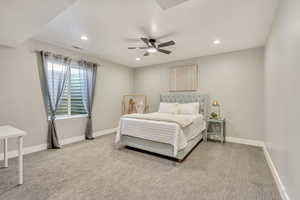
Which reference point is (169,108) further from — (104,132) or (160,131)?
(104,132)

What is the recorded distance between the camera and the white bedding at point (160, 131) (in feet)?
8.64

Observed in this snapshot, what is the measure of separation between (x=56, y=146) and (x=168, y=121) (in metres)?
2.90

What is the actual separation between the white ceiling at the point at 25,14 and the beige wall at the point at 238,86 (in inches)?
160

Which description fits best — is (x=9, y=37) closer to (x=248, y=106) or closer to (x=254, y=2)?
(x=254, y=2)

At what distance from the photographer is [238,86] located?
3979 millimetres

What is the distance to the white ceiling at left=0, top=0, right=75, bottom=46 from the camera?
1.55m

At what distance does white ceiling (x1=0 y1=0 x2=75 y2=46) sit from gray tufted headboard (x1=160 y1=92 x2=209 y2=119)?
3.93 m

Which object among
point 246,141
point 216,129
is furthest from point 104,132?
point 246,141

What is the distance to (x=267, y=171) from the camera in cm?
240

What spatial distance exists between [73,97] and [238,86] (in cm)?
490

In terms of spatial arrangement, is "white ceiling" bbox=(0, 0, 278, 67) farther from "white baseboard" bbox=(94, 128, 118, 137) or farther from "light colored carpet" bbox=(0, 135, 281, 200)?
"white baseboard" bbox=(94, 128, 118, 137)

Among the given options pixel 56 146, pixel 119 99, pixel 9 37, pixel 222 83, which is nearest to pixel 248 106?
pixel 222 83

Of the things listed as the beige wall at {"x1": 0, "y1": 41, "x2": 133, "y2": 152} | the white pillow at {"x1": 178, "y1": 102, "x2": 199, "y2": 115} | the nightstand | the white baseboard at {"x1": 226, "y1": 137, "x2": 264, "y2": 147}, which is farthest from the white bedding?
the beige wall at {"x1": 0, "y1": 41, "x2": 133, "y2": 152}

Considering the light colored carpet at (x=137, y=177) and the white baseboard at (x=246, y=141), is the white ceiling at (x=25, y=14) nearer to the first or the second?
the light colored carpet at (x=137, y=177)
